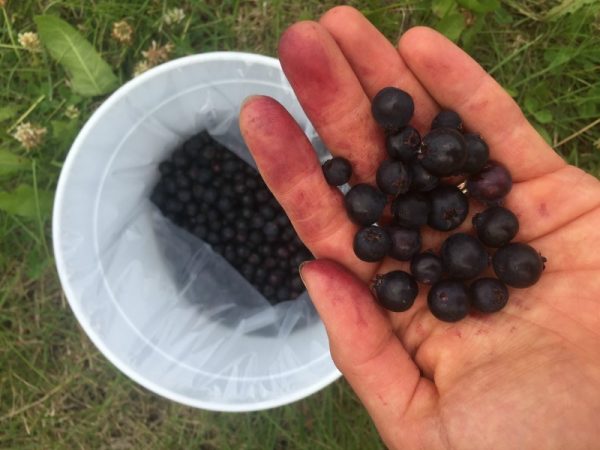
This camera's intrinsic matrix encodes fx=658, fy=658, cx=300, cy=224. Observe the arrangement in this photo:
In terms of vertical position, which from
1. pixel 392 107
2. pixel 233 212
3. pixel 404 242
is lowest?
pixel 233 212

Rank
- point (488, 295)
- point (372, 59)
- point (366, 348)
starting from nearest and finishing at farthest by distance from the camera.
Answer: point (366, 348) → point (488, 295) → point (372, 59)

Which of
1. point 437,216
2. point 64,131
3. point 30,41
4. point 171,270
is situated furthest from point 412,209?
point 30,41

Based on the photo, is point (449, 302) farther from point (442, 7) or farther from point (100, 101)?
point (100, 101)

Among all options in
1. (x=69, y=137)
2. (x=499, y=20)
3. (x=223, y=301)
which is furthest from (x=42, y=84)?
(x=499, y=20)

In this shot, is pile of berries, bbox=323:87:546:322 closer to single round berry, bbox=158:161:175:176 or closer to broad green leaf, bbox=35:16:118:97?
single round berry, bbox=158:161:175:176

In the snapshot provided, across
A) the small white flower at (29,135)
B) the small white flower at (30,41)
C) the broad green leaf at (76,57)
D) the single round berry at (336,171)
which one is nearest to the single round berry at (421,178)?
the single round berry at (336,171)

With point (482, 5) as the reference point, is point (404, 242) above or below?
below

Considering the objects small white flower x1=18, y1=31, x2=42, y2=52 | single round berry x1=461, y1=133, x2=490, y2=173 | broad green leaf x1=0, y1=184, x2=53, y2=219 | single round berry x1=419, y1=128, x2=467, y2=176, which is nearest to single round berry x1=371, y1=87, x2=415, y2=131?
single round berry x1=419, y1=128, x2=467, y2=176

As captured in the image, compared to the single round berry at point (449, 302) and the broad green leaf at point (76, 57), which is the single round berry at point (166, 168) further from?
the single round berry at point (449, 302)

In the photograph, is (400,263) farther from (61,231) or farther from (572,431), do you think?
(61,231)
